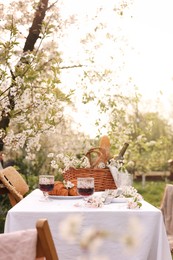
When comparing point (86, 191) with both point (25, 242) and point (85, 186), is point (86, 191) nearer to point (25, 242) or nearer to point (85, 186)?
point (85, 186)

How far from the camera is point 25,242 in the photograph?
1.98 m

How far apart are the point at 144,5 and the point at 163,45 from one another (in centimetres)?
219

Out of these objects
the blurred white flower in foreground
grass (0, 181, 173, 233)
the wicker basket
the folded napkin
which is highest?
the wicker basket

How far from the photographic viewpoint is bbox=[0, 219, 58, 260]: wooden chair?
1.98m

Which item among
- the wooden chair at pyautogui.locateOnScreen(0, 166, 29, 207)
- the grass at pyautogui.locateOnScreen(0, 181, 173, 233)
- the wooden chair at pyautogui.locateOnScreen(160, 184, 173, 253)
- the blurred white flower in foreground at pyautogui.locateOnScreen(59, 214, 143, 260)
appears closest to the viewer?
Result: the blurred white flower in foreground at pyautogui.locateOnScreen(59, 214, 143, 260)

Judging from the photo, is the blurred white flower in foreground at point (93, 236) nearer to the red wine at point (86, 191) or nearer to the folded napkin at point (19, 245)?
the red wine at point (86, 191)

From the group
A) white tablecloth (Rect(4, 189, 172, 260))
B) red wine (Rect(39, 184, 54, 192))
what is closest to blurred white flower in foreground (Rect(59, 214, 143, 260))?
white tablecloth (Rect(4, 189, 172, 260))

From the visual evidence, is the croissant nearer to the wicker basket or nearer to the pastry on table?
the pastry on table

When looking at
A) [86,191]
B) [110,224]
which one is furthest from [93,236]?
[86,191]

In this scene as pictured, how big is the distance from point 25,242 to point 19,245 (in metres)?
0.03

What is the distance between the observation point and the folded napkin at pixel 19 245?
198cm

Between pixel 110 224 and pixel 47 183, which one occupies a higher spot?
pixel 47 183

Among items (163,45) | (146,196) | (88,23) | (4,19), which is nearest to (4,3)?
(4,19)

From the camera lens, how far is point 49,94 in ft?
17.5
